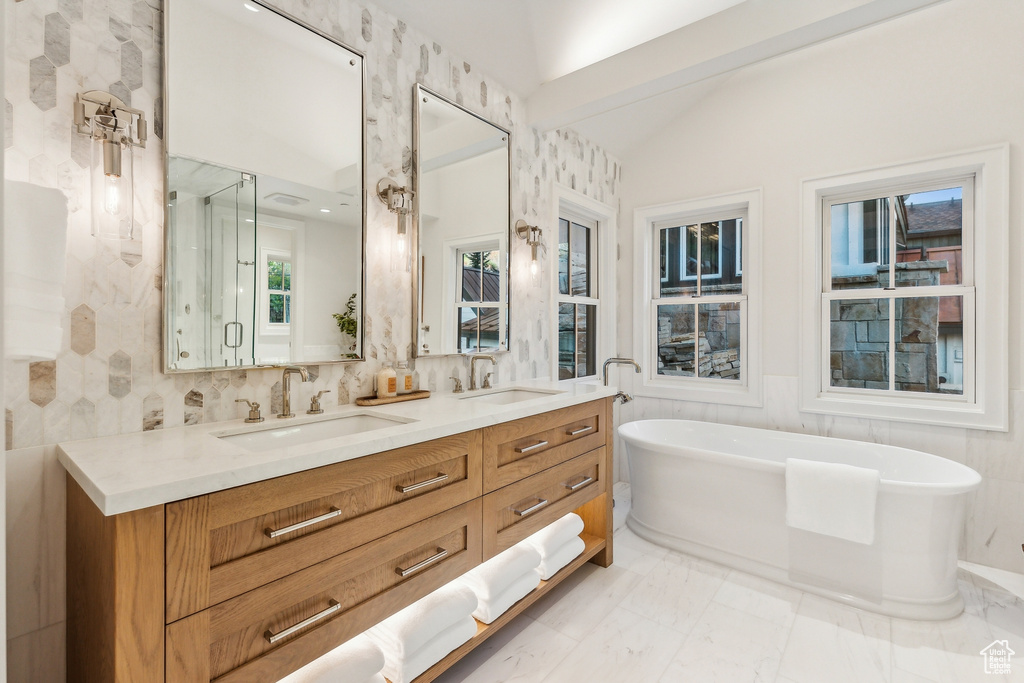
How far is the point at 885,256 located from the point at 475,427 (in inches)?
109

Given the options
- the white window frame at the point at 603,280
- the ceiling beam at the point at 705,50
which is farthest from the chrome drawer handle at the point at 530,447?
the ceiling beam at the point at 705,50

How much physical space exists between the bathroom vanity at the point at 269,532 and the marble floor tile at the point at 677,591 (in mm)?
710

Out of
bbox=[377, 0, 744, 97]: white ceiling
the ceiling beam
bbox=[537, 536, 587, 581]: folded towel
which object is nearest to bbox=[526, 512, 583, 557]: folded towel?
bbox=[537, 536, 587, 581]: folded towel

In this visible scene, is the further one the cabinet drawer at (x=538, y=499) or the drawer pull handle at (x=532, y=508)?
the drawer pull handle at (x=532, y=508)

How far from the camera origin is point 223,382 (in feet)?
5.14

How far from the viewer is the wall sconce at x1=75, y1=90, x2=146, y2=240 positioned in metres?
1.27

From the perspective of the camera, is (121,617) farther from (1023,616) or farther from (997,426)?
(997,426)

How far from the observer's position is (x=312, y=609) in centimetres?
120

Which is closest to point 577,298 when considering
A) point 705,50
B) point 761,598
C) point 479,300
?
point 479,300

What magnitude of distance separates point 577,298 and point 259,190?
7.34 ft

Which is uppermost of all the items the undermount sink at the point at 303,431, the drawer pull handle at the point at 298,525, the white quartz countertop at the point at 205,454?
the white quartz countertop at the point at 205,454

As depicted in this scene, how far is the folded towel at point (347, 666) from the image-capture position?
4.22 ft

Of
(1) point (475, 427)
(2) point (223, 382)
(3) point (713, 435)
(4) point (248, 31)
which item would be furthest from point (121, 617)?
(3) point (713, 435)

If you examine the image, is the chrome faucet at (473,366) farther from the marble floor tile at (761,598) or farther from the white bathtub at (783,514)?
the marble floor tile at (761,598)
